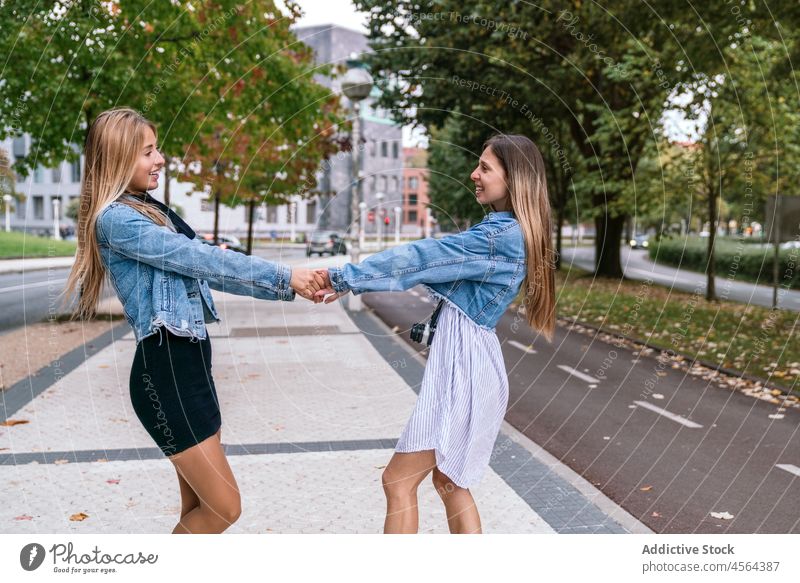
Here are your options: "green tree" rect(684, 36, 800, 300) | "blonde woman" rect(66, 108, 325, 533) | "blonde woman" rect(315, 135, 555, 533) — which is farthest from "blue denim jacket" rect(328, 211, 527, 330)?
"green tree" rect(684, 36, 800, 300)

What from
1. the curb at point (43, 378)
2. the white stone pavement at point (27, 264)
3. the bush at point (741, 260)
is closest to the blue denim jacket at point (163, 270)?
the curb at point (43, 378)

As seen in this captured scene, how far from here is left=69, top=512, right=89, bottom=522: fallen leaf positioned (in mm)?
5238

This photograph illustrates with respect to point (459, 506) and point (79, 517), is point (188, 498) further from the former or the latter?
point (79, 517)

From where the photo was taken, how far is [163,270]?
330cm

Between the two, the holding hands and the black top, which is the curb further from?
the holding hands

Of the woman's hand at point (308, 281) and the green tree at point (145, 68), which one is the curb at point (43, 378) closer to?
the green tree at point (145, 68)

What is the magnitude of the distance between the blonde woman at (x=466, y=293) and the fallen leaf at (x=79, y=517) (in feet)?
8.47

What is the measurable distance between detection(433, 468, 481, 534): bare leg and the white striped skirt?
0.36ft

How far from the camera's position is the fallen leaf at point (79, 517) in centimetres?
524

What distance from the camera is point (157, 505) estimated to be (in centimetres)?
Result: 555
